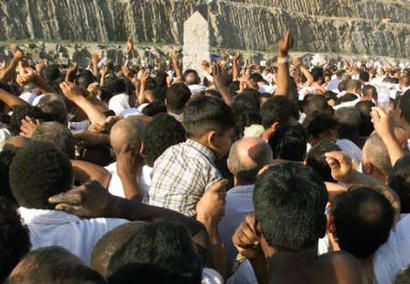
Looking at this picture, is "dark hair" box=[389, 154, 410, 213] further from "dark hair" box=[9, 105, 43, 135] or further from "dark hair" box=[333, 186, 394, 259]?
"dark hair" box=[9, 105, 43, 135]

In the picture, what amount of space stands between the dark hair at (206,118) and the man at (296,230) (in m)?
1.47

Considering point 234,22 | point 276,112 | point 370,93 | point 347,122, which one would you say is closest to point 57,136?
point 276,112

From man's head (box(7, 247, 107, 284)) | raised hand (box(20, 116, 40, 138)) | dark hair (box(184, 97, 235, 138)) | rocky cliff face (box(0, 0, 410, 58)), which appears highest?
dark hair (box(184, 97, 235, 138))

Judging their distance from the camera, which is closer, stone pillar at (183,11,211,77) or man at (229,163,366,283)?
man at (229,163,366,283)

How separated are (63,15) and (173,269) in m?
54.9

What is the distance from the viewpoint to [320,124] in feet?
22.5

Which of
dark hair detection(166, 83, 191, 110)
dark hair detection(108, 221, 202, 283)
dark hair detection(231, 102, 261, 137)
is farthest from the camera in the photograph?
dark hair detection(166, 83, 191, 110)

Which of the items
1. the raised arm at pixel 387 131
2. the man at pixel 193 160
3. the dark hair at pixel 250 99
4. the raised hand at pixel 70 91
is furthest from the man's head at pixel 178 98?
the raised arm at pixel 387 131

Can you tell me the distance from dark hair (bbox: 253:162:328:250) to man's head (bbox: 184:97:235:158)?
1.44 metres

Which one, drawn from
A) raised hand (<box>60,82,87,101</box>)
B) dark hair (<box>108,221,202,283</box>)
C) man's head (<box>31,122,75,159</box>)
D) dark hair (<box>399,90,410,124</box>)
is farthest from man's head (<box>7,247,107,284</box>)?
raised hand (<box>60,82,87,101</box>)

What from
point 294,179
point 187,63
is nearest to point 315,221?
point 294,179

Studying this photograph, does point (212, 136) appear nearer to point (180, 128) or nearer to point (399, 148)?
point (180, 128)

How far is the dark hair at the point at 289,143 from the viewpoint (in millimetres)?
5902

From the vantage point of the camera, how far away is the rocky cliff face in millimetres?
53844
